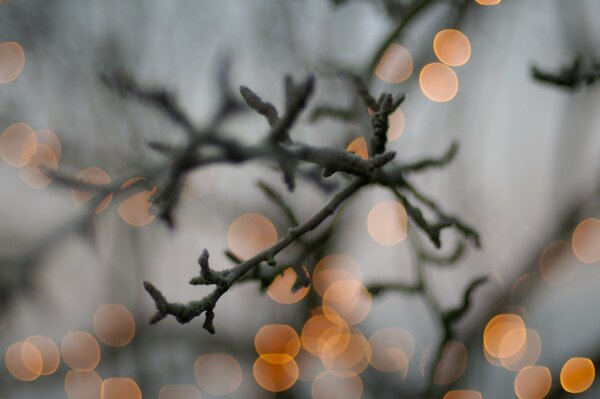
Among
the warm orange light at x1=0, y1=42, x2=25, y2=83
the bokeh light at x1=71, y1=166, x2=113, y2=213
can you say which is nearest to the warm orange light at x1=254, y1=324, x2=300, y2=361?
the warm orange light at x1=0, y1=42, x2=25, y2=83

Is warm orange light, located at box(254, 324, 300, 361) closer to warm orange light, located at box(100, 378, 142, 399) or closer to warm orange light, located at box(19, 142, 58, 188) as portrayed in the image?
warm orange light, located at box(100, 378, 142, 399)

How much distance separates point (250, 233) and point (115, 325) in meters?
0.75

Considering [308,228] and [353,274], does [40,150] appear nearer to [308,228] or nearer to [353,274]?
[353,274]

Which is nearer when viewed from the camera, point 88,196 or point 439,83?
point 88,196

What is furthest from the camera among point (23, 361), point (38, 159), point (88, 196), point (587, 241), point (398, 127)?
point (23, 361)

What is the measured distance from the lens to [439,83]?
7.48 feet

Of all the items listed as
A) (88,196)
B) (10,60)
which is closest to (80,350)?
(10,60)

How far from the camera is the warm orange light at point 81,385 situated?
116 inches

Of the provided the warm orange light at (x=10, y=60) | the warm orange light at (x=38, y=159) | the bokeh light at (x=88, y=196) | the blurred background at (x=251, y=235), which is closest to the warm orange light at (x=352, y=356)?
the blurred background at (x=251, y=235)

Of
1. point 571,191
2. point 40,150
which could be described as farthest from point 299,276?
point 571,191

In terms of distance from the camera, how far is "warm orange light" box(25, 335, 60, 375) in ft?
Answer: 9.58

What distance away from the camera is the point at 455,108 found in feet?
8.12

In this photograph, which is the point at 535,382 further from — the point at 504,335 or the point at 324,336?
the point at 324,336

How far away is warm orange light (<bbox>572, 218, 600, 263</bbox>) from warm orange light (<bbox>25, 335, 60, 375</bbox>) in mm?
2310
